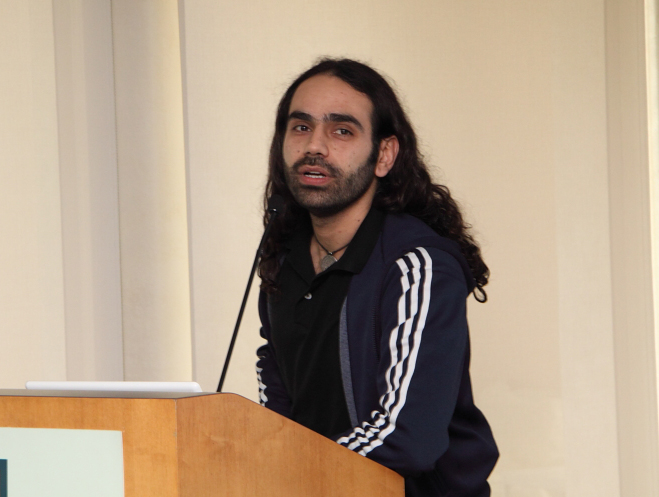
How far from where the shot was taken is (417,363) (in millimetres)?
1381

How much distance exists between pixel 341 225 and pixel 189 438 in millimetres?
1058

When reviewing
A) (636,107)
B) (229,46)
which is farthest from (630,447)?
(229,46)

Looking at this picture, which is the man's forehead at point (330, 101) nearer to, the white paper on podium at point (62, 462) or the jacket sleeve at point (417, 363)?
the jacket sleeve at point (417, 363)

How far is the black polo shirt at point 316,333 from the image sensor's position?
1.64 metres

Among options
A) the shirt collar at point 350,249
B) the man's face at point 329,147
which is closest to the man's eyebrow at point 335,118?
the man's face at point 329,147

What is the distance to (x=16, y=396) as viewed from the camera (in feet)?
2.89

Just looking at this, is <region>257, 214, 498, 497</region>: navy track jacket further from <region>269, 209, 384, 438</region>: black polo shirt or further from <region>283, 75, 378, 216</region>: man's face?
<region>283, 75, 378, 216</region>: man's face

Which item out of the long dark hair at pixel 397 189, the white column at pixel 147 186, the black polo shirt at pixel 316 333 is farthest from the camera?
the white column at pixel 147 186


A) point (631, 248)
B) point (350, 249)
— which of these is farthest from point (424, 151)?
point (350, 249)

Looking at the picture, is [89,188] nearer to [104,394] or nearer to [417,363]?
[417,363]

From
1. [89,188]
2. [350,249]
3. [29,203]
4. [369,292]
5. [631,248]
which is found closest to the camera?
[369,292]

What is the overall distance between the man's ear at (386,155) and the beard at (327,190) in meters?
0.12

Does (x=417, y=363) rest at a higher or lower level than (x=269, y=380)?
higher

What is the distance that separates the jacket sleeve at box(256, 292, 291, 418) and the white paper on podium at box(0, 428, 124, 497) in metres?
0.99
